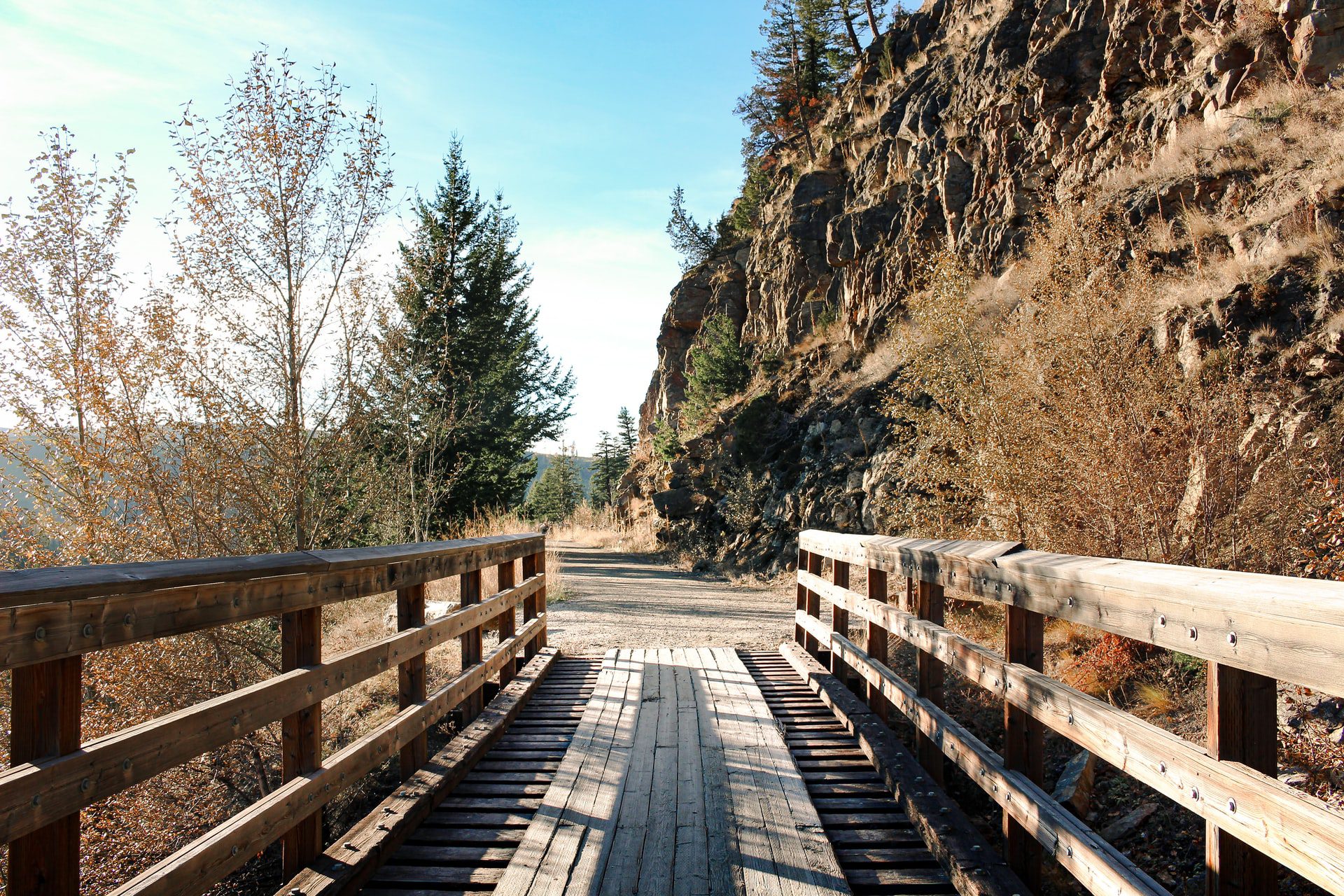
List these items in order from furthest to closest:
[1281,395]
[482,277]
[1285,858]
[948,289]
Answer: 1. [482,277]
2. [948,289]
3. [1281,395]
4. [1285,858]

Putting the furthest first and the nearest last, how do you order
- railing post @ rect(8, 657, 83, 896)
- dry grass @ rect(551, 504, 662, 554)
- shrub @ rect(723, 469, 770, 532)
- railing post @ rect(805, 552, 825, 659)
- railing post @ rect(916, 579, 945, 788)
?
dry grass @ rect(551, 504, 662, 554)
shrub @ rect(723, 469, 770, 532)
railing post @ rect(805, 552, 825, 659)
railing post @ rect(916, 579, 945, 788)
railing post @ rect(8, 657, 83, 896)

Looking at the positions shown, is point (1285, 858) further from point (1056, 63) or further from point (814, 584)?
point (1056, 63)

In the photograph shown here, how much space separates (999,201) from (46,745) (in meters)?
19.0

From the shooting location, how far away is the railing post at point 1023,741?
3.10 m

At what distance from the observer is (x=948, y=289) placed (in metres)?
10.4

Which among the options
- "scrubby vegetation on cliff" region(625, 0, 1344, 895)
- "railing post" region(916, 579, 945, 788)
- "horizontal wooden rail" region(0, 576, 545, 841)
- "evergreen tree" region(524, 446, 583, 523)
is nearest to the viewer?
"horizontal wooden rail" region(0, 576, 545, 841)

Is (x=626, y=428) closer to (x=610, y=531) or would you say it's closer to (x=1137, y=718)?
(x=610, y=531)

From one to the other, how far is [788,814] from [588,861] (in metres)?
1.01

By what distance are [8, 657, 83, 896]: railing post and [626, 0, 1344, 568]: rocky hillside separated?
7.91 m

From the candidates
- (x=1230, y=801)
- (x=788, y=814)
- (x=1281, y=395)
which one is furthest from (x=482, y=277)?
(x=1230, y=801)

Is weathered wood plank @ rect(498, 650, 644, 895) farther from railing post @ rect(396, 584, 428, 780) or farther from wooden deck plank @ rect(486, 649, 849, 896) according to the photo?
railing post @ rect(396, 584, 428, 780)

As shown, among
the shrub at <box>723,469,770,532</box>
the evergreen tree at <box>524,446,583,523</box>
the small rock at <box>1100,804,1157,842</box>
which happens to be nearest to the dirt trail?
the shrub at <box>723,469,770,532</box>

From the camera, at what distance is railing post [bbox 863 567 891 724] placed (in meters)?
5.08

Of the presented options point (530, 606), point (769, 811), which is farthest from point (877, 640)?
point (530, 606)
